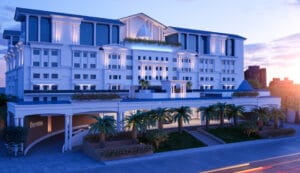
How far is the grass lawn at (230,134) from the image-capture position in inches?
1628

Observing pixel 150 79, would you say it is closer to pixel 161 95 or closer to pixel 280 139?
pixel 161 95

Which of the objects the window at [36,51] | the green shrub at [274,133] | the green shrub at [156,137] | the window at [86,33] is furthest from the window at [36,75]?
the green shrub at [274,133]

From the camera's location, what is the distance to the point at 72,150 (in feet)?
116

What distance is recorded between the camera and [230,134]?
4338cm

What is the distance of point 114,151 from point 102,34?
34.8 m

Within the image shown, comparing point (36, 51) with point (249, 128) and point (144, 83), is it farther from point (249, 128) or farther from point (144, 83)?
point (249, 128)

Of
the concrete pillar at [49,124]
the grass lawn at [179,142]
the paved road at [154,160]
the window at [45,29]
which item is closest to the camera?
the paved road at [154,160]

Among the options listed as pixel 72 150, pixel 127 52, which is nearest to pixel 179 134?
pixel 72 150

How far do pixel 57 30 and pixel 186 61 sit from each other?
1255 inches

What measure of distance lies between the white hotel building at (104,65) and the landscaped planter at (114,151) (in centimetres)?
456

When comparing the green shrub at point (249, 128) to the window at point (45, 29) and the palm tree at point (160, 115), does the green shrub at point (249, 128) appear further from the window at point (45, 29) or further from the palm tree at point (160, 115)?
the window at point (45, 29)

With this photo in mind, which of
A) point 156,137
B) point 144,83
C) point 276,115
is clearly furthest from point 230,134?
point 144,83

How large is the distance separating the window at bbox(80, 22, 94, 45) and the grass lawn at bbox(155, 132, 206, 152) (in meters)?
28.5

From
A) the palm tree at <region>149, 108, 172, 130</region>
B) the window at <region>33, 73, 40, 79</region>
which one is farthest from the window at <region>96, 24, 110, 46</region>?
the palm tree at <region>149, 108, 172, 130</region>
